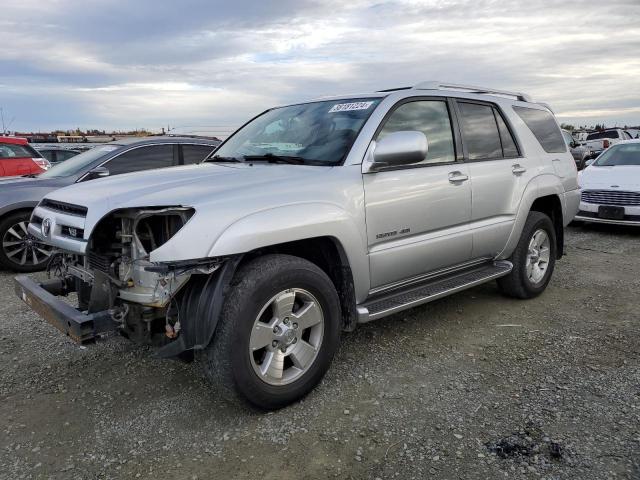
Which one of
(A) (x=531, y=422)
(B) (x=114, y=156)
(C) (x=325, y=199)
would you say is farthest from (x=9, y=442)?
(B) (x=114, y=156)

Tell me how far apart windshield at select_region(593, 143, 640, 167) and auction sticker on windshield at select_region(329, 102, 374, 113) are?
7424 millimetres

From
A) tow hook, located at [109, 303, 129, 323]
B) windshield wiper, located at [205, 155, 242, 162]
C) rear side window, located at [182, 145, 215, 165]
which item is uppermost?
rear side window, located at [182, 145, 215, 165]

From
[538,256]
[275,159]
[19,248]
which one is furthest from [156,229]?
[19,248]

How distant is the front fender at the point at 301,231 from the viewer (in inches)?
111

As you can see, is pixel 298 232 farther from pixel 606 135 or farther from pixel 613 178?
pixel 606 135

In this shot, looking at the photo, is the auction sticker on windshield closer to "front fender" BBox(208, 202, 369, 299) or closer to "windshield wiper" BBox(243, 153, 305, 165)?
"windshield wiper" BBox(243, 153, 305, 165)

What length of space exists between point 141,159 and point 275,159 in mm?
3756

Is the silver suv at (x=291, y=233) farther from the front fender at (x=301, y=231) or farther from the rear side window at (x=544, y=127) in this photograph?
the rear side window at (x=544, y=127)

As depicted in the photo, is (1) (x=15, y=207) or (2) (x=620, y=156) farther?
(2) (x=620, y=156)

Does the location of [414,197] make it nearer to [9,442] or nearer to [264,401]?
[264,401]

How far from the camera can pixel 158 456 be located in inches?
109

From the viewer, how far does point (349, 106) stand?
398 cm

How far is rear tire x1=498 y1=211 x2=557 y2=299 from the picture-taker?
5004 millimetres

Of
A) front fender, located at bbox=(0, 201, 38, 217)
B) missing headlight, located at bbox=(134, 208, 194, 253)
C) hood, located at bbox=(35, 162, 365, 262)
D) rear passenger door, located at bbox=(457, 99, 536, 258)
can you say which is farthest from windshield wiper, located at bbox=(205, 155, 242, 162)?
front fender, located at bbox=(0, 201, 38, 217)
